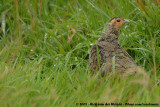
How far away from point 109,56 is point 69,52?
37.9 inches

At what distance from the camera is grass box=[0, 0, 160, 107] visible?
334cm

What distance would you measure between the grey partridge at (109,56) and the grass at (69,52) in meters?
0.17

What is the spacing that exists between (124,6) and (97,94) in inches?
94.1

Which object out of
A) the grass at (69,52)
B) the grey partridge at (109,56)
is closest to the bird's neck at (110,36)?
the grey partridge at (109,56)

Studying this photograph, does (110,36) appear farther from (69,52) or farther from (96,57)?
(69,52)

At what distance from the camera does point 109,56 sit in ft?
13.6

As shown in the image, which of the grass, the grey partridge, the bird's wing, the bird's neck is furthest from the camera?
the bird's neck

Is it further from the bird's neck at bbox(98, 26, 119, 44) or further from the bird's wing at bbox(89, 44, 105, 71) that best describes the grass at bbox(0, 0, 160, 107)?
the bird's neck at bbox(98, 26, 119, 44)

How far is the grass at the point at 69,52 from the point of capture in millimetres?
3344

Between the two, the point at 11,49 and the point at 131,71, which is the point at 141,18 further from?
the point at 11,49

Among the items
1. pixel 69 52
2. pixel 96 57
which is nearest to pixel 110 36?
pixel 96 57

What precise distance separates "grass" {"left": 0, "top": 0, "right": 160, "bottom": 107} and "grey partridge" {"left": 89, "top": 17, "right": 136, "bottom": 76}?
174 mm

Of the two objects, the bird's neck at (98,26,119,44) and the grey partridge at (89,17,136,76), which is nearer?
the grey partridge at (89,17,136,76)

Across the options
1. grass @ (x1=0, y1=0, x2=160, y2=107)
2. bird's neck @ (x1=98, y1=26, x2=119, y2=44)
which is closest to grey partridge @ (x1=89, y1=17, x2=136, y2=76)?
bird's neck @ (x1=98, y1=26, x2=119, y2=44)
